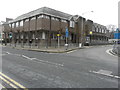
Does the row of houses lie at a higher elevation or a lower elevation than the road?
higher

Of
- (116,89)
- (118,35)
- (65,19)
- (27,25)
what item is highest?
(65,19)

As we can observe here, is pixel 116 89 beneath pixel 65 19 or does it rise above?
beneath

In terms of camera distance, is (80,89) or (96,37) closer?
(80,89)

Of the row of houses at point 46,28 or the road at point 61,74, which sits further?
the row of houses at point 46,28

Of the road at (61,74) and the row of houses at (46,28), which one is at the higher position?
the row of houses at (46,28)

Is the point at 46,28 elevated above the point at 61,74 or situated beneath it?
elevated above

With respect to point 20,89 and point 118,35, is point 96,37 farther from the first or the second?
point 20,89

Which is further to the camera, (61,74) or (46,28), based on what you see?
(46,28)

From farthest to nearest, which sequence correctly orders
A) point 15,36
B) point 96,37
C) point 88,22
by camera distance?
point 96,37 < point 88,22 < point 15,36

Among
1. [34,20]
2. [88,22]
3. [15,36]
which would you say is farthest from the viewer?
[88,22]

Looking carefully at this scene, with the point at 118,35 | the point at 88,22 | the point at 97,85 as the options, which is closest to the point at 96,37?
the point at 88,22

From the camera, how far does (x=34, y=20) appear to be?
1059 inches

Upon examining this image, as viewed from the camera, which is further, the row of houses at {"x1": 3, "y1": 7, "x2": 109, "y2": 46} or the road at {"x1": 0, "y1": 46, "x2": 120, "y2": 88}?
the row of houses at {"x1": 3, "y1": 7, "x2": 109, "y2": 46}

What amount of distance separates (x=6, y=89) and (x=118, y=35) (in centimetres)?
1888
